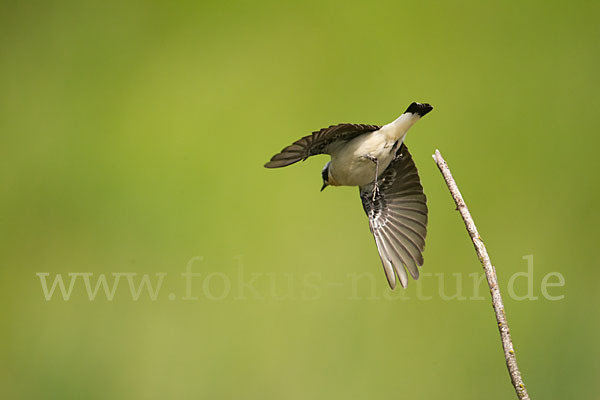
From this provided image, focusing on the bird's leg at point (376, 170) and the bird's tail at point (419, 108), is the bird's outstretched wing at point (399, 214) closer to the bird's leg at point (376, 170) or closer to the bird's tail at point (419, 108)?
the bird's leg at point (376, 170)

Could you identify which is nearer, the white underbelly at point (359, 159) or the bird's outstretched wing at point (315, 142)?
the bird's outstretched wing at point (315, 142)

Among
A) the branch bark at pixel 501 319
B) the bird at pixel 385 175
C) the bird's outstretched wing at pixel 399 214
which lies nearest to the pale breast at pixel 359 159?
the bird at pixel 385 175

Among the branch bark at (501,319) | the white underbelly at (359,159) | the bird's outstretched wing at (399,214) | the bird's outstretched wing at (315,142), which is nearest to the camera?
the branch bark at (501,319)

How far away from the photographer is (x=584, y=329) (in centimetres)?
288

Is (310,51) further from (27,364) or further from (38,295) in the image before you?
(27,364)

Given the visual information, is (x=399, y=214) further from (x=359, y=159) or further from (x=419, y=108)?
(x=419, y=108)

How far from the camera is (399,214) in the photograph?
211cm

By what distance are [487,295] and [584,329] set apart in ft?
1.49

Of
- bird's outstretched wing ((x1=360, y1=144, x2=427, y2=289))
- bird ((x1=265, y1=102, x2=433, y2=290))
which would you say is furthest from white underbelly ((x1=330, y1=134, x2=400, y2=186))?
bird's outstretched wing ((x1=360, y1=144, x2=427, y2=289))

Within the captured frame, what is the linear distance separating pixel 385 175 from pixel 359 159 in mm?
257

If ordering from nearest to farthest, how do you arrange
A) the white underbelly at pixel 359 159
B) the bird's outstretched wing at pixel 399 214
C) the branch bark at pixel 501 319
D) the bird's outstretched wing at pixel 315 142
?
the branch bark at pixel 501 319, the bird's outstretched wing at pixel 315 142, the white underbelly at pixel 359 159, the bird's outstretched wing at pixel 399 214

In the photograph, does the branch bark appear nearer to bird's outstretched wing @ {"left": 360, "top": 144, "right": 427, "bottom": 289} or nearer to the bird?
the bird

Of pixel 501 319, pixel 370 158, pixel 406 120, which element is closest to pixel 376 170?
pixel 370 158

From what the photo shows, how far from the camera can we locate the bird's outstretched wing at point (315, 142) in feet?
5.61
